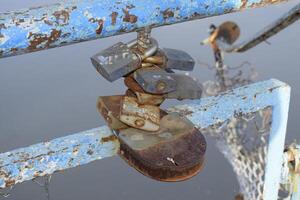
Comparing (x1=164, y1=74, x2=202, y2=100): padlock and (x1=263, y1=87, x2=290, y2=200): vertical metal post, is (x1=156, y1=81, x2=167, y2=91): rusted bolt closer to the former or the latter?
(x1=164, y1=74, x2=202, y2=100): padlock

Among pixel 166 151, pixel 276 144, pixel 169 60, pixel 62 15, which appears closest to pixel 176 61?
pixel 169 60

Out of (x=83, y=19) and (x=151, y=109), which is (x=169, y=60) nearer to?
(x=151, y=109)

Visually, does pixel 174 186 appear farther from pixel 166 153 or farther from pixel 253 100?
pixel 166 153

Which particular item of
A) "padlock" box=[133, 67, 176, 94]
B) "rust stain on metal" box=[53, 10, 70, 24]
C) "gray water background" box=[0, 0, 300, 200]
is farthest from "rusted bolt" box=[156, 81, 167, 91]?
"gray water background" box=[0, 0, 300, 200]

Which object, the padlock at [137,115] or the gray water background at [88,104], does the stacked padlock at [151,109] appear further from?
the gray water background at [88,104]

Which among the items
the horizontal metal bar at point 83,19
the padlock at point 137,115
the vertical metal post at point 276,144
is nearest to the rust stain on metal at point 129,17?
the horizontal metal bar at point 83,19

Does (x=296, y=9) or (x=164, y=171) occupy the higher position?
(x=296, y=9)

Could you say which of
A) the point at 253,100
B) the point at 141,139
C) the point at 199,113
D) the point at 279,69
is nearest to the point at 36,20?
the point at 141,139
